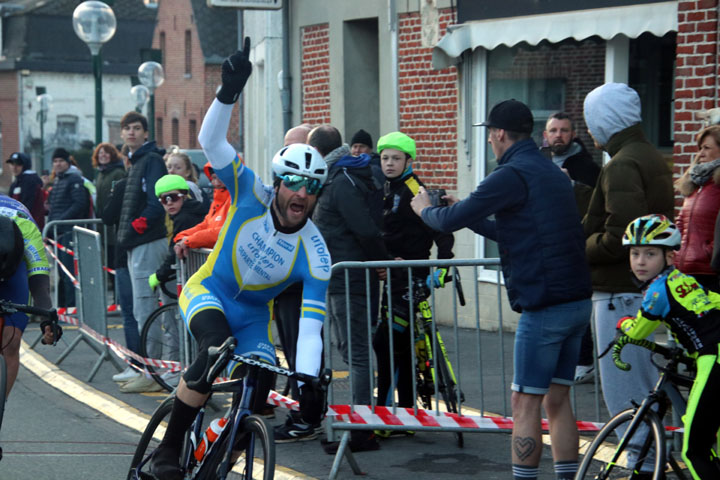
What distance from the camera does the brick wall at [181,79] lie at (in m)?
49.4

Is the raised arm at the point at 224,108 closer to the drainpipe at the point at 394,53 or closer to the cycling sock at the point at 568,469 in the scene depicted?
the cycling sock at the point at 568,469

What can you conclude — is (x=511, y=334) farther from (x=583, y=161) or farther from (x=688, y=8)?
(x=688, y=8)

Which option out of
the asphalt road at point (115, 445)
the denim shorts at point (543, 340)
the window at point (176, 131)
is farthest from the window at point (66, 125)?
the denim shorts at point (543, 340)

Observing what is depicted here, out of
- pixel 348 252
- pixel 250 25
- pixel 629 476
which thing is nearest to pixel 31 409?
pixel 348 252

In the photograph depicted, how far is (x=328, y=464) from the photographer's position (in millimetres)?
7344

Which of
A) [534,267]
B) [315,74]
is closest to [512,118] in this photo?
[534,267]

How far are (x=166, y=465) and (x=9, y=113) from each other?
6219cm

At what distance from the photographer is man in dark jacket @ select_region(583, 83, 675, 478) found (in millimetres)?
6402

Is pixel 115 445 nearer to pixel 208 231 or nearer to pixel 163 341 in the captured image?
pixel 208 231

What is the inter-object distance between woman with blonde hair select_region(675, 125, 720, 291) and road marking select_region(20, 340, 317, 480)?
8.33ft

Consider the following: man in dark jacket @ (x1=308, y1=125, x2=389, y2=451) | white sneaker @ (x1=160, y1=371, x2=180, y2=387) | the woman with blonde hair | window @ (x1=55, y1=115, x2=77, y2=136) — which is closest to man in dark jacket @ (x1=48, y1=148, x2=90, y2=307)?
white sneaker @ (x1=160, y1=371, x2=180, y2=387)

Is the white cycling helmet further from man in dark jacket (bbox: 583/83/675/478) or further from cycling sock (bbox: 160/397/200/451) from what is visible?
man in dark jacket (bbox: 583/83/675/478)

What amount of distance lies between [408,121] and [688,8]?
5.87m

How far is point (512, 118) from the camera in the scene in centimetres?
577
